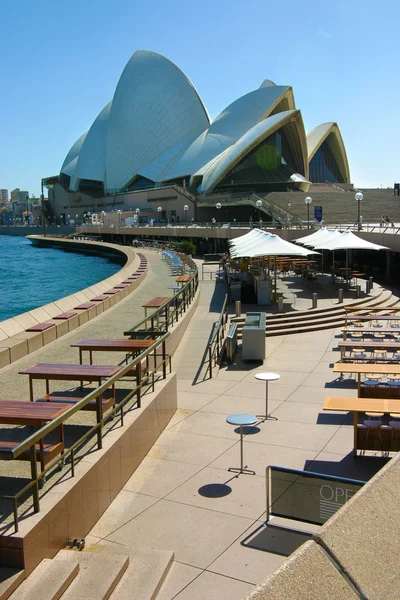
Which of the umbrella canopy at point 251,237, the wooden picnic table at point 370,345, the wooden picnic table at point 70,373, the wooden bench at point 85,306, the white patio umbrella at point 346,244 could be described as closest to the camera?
the wooden picnic table at point 70,373

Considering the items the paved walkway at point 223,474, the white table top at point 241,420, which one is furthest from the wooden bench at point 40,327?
the white table top at point 241,420

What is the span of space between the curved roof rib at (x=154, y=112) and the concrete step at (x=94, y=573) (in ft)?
246

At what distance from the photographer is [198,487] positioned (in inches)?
241

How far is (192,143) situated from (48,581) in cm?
7388

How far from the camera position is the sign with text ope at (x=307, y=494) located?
15.5 feet

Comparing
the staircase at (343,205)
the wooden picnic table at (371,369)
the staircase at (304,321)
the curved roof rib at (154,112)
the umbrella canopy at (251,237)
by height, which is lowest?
the staircase at (304,321)

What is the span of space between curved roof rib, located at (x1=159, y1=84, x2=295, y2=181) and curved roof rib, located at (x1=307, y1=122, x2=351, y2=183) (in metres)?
7.53

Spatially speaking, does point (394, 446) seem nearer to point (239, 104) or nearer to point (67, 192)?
point (239, 104)

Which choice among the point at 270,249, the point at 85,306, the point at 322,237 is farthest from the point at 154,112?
the point at 85,306

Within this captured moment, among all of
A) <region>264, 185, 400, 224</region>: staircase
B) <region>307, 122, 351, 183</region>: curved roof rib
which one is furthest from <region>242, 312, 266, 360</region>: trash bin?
<region>307, 122, 351, 183</region>: curved roof rib

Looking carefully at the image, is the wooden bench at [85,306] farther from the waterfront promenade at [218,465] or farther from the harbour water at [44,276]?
the harbour water at [44,276]

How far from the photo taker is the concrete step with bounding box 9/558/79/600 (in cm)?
368

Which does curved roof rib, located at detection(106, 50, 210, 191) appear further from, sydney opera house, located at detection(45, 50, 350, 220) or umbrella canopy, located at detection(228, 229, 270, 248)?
umbrella canopy, located at detection(228, 229, 270, 248)

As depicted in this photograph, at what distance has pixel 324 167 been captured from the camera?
7725 cm
